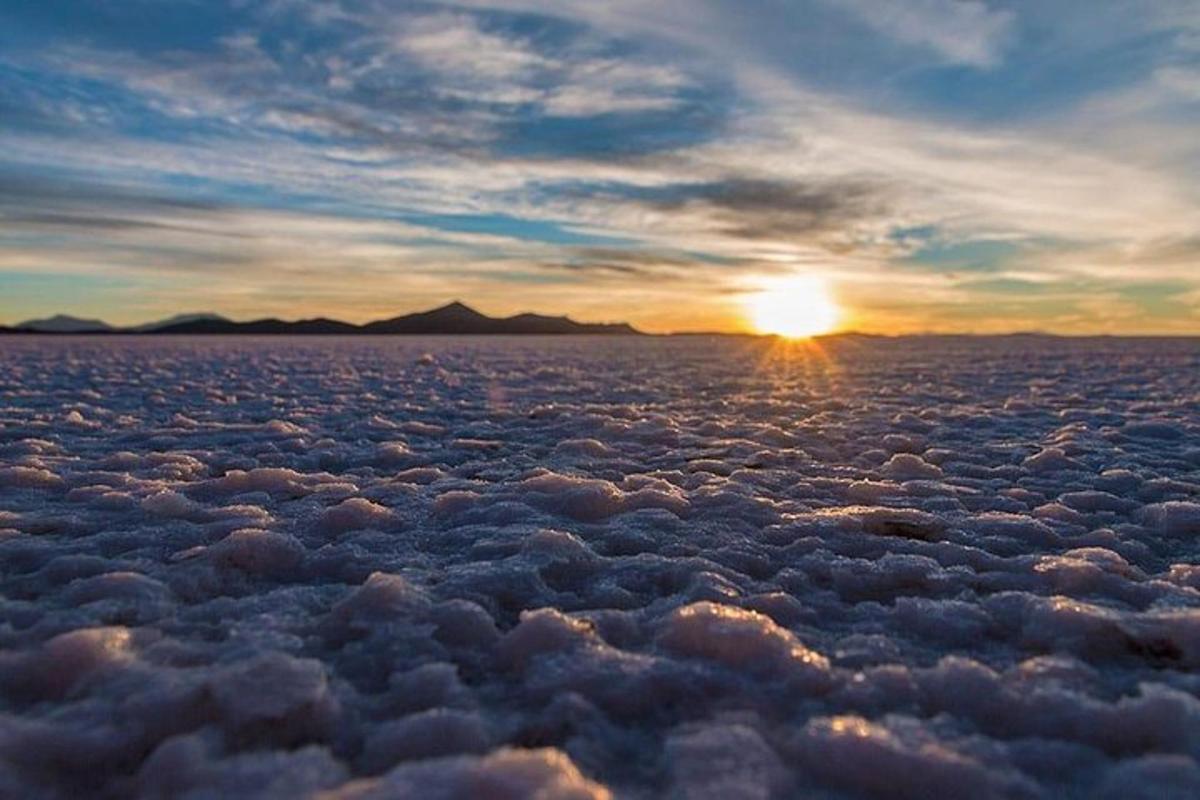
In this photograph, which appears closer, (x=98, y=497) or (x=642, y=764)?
(x=642, y=764)

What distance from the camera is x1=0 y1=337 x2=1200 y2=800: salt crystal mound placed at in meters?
3.01

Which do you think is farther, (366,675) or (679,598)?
(679,598)

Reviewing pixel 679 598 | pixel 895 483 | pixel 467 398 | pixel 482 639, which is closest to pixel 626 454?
pixel 895 483

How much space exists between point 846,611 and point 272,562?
3557mm

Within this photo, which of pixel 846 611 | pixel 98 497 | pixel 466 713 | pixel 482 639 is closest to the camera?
pixel 466 713

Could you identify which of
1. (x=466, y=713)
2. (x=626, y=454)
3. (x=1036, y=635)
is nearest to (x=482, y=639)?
Answer: (x=466, y=713)

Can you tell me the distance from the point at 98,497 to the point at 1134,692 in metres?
7.40

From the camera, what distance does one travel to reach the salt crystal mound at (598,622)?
3014mm

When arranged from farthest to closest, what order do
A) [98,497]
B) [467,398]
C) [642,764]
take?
[467,398] → [98,497] → [642,764]

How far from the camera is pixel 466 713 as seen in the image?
333cm

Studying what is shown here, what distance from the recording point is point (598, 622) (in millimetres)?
4285

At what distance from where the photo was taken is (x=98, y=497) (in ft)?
22.7

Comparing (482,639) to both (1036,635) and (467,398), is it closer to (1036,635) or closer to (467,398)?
(1036,635)

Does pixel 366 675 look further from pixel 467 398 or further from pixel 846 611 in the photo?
pixel 467 398
